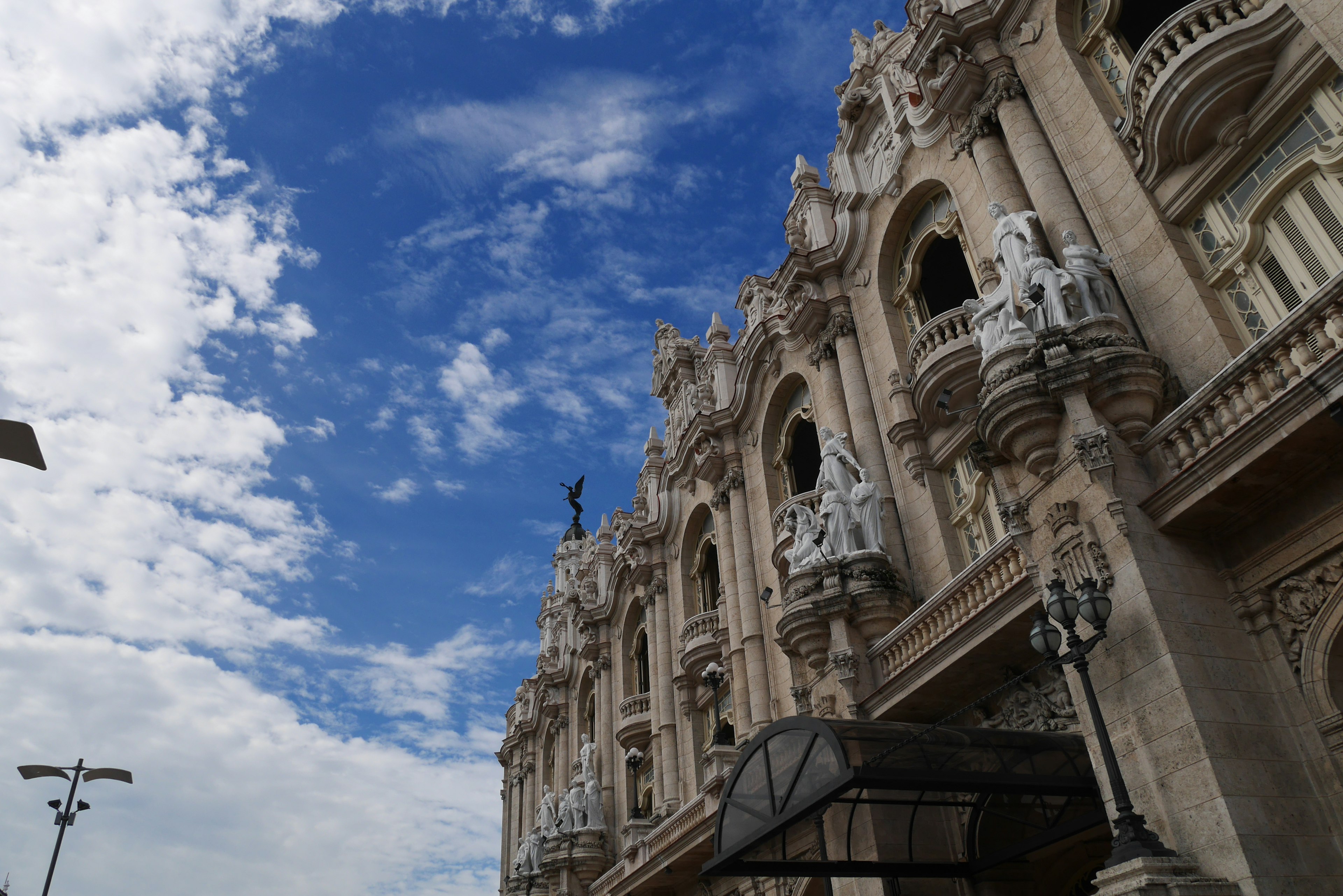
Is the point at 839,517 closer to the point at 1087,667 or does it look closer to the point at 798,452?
the point at 798,452

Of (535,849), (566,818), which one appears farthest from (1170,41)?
(535,849)

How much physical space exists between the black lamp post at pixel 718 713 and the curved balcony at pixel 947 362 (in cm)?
958

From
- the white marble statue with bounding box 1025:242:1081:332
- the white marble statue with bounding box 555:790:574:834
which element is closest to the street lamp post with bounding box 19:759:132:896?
the white marble statue with bounding box 555:790:574:834

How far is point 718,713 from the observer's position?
90.2ft

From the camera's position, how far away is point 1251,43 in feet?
44.4

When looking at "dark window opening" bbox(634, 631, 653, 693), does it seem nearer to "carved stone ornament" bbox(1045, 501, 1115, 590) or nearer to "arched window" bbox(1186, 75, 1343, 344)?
"carved stone ornament" bbox(1045, 501, 1115, 590)


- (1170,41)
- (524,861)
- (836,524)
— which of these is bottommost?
(524,861)

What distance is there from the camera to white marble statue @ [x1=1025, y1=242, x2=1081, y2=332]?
14.2 metres

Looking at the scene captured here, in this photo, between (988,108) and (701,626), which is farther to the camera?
(701,626)

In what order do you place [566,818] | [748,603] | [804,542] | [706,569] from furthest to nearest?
[566,818] < [706,569] < [748,603] < [804,542]

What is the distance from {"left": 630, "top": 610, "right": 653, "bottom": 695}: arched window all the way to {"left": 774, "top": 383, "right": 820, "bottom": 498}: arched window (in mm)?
10937

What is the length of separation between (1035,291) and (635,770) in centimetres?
2263

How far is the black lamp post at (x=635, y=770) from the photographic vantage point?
30.5 meters

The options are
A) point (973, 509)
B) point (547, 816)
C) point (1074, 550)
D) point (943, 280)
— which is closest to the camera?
point (1074, 550)
